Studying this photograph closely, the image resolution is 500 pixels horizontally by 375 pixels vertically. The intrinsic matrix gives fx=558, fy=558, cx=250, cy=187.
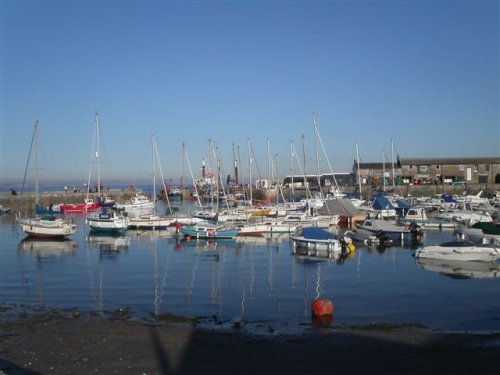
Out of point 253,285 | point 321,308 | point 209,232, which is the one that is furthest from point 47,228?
point 321,308

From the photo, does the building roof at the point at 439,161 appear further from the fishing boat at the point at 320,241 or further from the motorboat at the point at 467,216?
the fishing boat at the point at 320,241

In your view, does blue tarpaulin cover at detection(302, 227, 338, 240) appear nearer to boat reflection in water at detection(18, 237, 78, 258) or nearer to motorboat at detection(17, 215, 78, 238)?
boat reflection in water at detection(18, 237, 78, 258)

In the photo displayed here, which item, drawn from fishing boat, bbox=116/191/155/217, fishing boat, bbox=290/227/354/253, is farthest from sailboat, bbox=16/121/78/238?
fishing boat, bbox=116/191/155/217

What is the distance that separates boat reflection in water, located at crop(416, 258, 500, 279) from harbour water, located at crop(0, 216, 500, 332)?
5cm

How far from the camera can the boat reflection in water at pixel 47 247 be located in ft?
123

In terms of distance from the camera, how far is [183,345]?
50.2 ft

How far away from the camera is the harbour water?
771 inches

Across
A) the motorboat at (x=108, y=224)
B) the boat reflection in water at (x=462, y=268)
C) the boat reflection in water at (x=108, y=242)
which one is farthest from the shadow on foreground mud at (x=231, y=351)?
the motorboat at (x=108, y=224)

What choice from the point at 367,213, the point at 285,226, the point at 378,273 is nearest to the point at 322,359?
→ the point at 378,273

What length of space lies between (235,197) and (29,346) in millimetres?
64284

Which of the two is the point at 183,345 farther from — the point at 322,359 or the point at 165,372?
the point at 322,359

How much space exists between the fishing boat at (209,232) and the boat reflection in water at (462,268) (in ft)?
52.8

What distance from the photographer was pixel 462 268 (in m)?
28.9

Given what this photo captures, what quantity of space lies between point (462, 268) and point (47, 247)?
93.3 ft
